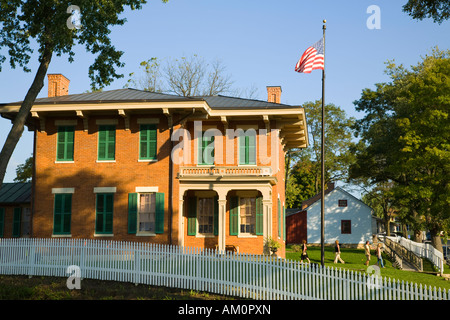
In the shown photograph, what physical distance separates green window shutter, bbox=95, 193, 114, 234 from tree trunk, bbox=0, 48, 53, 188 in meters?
6.42

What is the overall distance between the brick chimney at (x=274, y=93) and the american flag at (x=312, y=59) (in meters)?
8.05

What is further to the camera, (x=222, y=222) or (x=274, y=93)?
(x=274, y=93)

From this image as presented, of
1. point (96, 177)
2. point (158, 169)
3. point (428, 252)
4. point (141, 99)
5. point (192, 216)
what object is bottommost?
point (428, 252)

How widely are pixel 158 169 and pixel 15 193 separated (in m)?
10.3

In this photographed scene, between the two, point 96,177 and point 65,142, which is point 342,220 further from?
point 65,142

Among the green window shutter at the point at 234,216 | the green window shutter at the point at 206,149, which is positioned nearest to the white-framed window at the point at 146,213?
the green window shutter at the point at 206,149

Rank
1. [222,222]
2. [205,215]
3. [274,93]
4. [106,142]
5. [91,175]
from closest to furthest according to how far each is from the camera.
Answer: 1. [222,222]
2. [91,175]
3. [106,142]
4. [205,215]
5. [274,93]

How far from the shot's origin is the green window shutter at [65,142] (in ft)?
90.8

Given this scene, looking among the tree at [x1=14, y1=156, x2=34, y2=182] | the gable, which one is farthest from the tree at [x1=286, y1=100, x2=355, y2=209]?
the tree at [x1=14, y1=156, x2=34, y2=182]

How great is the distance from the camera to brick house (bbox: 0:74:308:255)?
2658 centimetres

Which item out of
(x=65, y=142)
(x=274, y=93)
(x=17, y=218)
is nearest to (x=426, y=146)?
(x=274, y=93)

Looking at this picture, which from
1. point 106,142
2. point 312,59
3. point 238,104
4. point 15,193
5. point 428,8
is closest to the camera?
point 428,8

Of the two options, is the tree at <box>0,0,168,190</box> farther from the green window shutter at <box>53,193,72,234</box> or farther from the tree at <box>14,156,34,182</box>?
the tree at <box>14,156,34,182</box>

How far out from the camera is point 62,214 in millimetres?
27109
